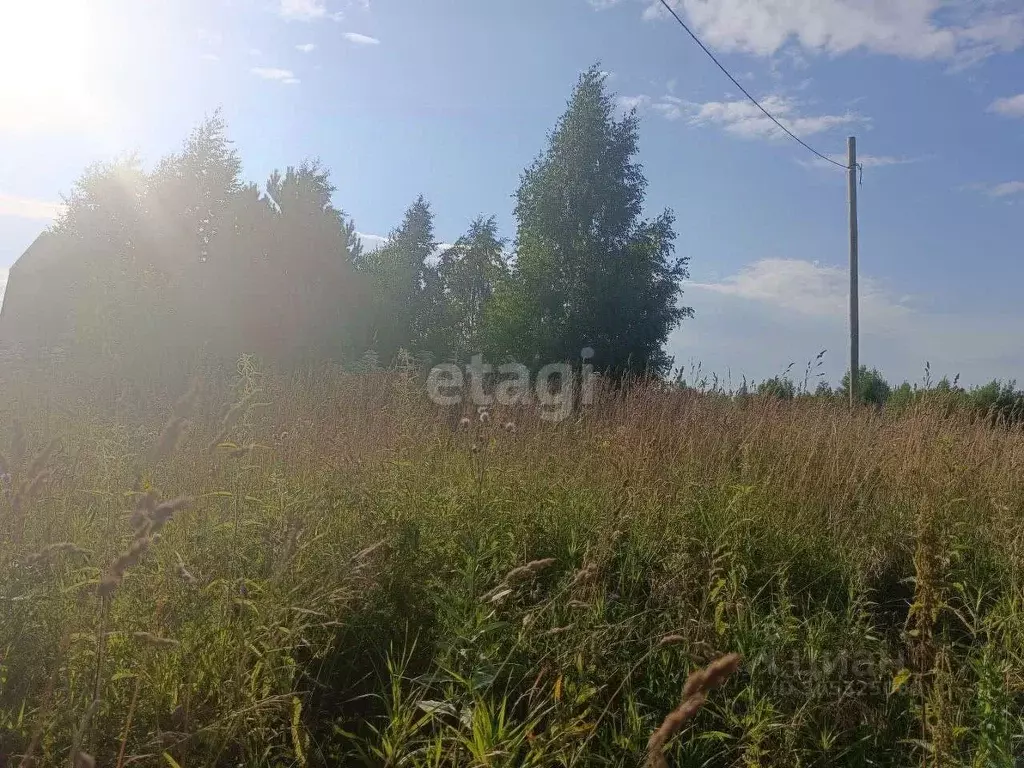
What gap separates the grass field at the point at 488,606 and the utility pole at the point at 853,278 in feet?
26.0

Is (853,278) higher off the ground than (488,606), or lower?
higher

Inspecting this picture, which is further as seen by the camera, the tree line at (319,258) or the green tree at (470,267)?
Result: the green tree at (470,267)

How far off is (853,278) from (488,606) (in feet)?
38.3

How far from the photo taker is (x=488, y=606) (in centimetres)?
250

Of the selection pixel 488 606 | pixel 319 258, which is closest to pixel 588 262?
pixel 319 258

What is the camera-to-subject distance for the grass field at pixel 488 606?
197 cm

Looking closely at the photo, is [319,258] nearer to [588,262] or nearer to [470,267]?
[588,262]

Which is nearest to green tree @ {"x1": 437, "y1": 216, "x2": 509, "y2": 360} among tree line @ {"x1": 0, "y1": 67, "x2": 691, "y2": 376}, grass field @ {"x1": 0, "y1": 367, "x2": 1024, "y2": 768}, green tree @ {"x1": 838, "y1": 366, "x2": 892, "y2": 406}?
tree line @ {"x1": 0, "y1": 67, "x2": 691, "y2": 376}

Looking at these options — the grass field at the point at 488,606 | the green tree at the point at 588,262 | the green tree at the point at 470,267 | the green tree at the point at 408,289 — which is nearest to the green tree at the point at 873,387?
the green tree at the point at 588,262

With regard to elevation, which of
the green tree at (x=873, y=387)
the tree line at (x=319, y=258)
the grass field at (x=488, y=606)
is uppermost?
the tree line at (x=319, y=258)

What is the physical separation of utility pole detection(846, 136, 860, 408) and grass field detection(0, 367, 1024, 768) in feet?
26.0

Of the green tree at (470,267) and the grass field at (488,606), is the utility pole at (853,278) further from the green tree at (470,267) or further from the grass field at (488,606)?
the green tree at (470,267)

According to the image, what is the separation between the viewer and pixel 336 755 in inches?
81.1

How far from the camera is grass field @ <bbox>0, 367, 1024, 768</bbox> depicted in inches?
77.7
